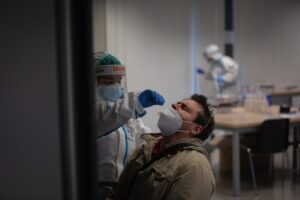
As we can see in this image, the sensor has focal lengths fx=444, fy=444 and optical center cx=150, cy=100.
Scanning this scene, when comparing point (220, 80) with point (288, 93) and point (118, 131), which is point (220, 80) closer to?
point (288, 93)

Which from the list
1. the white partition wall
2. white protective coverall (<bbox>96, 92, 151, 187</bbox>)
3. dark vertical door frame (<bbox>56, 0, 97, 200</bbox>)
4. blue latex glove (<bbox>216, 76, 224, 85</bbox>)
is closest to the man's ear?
white protective coverall (<bbox>96, 92, 151, 187</bbox>)

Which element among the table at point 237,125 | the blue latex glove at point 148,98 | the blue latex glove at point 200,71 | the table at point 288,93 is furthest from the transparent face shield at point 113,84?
the table at point 288,93

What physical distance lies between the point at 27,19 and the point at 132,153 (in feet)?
3.61

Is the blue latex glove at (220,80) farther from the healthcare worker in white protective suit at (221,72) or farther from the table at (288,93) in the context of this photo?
the table at (288,93)

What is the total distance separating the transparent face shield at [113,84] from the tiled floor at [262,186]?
7.25 feet

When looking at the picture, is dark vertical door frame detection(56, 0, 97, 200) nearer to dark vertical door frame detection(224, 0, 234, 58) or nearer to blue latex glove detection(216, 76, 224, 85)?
blue latex glove detection(216, 76, 224, 85)

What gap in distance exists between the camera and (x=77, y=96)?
0.82 metres

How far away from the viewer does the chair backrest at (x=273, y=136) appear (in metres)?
4.04

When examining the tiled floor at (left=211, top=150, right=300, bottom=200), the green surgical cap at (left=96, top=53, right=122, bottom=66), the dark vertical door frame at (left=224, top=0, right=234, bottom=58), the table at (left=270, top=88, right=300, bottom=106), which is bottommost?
the tiled floor at (left=211, top=150, right=300, bottom=200)

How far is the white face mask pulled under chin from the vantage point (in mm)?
1767

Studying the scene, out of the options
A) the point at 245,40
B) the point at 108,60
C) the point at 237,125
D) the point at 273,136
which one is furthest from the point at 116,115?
the point at 245,40

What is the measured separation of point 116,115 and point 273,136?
9.13 feet

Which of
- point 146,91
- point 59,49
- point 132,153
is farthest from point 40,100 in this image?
point 132,153

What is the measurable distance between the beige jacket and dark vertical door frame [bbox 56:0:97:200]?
83 cm
